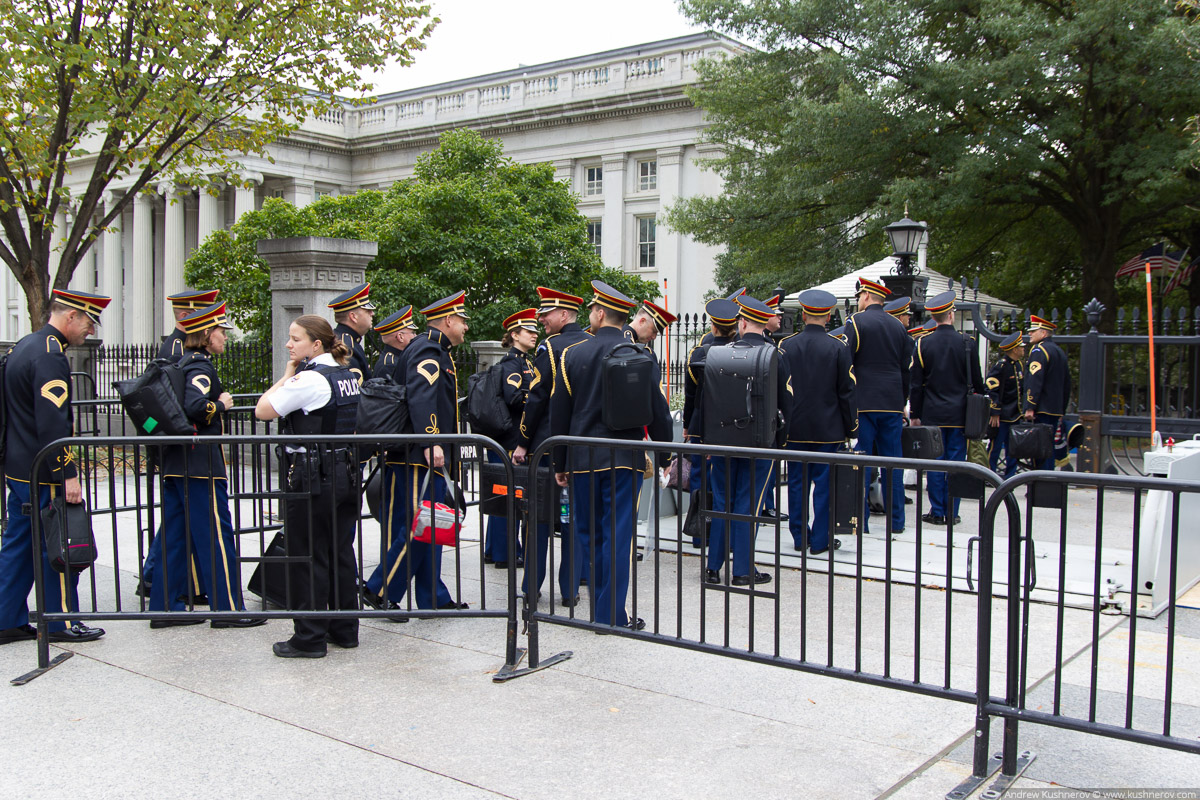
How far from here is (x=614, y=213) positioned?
47.8 metres

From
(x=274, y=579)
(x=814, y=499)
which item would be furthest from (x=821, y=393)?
(x=274, y=579)

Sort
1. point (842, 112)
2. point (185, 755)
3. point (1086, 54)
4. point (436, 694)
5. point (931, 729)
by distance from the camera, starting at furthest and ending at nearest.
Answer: point (842, 112) → point (1086, 54) → point (436, 694) → point (931, 729) → point (185, 755)

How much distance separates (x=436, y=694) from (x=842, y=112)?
61.0 ft

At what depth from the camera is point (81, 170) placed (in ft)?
178

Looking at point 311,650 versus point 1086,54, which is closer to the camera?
A: point 311,650

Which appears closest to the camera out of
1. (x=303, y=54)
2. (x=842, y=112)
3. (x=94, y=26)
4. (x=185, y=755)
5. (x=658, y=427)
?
(x=185, y=755)

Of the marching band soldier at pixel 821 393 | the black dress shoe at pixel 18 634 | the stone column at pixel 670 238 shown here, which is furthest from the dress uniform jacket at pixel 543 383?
the stone column at pixel 670 238

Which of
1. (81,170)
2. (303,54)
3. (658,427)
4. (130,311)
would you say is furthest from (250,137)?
(130,311)

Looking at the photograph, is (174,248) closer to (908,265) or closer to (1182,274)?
(1182,274)

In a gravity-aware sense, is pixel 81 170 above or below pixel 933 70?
above

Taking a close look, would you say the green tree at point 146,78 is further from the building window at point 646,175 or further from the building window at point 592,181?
the building window at point 592,181

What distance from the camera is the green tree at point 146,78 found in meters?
13.2

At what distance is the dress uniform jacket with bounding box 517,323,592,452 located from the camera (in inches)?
253

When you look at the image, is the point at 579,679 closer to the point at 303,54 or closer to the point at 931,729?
the point at 931,729
